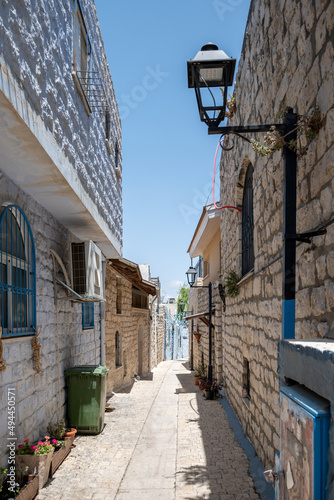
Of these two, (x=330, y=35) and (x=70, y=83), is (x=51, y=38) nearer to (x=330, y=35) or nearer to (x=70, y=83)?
(x=70, y=83)

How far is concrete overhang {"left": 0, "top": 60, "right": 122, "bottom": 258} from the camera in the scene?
2.88 metres

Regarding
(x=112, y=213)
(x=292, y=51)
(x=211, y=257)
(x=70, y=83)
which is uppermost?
(x=70, y=83)

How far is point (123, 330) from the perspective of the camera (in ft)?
39.4

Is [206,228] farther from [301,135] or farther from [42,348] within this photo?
[301,135]

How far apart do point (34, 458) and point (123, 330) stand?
8.02 meters

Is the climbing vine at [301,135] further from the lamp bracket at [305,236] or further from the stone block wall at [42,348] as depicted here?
the stone block wall at [42,348]

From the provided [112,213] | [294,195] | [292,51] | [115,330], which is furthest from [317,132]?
[115,330]

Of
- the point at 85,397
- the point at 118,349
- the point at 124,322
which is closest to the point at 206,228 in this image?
the point at 124,322

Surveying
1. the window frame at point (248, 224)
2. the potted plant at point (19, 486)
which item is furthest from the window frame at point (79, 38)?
the potted plant at point (19, 486)

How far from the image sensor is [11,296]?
4.02m

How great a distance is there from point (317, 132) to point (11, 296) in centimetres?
303

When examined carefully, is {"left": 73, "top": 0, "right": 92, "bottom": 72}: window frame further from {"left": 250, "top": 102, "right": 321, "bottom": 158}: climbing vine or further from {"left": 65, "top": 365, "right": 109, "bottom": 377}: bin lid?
{"left": 65, "top": 365, "right": 109, "bottom": 377}: bin lid

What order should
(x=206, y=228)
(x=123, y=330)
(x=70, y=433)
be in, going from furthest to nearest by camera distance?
(x=123, y=330), (x=206, y=228), (x=70, y=433)

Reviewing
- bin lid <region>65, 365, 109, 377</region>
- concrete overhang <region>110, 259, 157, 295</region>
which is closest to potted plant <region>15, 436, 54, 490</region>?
bin lid <region>65, 365, 109, 377</region>
